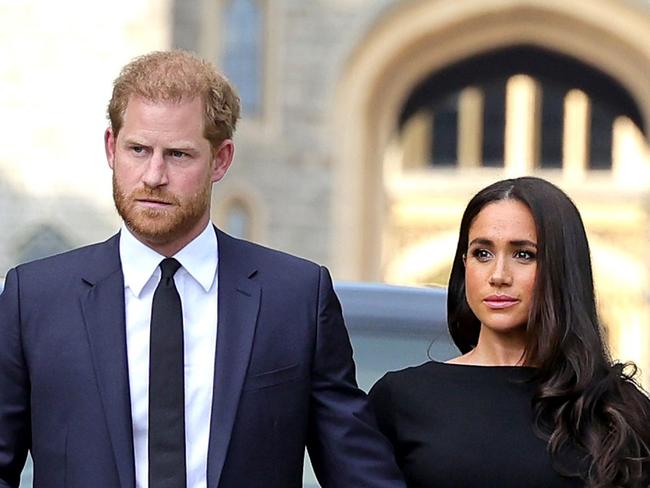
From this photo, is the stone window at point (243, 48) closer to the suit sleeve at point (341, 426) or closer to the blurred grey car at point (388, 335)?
the blurred grey car at point (388, 335)

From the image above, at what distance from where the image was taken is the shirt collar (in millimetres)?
3385

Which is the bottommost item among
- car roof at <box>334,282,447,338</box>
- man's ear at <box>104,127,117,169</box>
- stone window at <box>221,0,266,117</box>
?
car roof at <box>334,282,447,338</box>

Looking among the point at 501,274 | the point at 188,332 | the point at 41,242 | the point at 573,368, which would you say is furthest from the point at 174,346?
the point at 41,242

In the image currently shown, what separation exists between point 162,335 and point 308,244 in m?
13.4

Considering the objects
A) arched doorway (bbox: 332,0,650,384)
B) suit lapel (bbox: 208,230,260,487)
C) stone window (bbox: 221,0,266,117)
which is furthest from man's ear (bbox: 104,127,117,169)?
stone window (bbox: 221,0,266,117)

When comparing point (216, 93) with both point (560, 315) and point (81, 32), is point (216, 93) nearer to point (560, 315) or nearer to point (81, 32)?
point (560, 315)

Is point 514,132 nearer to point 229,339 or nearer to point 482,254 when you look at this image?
point 482,254

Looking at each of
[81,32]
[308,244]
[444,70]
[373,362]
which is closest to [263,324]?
[373,362]

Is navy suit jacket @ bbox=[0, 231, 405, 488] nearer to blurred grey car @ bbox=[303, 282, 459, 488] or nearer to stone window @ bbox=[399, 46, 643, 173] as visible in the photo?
blurred grey car @ bbox=[303, 282, 459, 488]

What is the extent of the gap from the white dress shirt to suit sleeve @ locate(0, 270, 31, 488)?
21 cm

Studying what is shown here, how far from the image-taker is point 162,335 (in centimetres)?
332

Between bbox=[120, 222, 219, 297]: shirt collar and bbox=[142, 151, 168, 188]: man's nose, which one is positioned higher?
bbox=[142, 151, 168, 188]: man's nose

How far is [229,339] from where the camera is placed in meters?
3.37

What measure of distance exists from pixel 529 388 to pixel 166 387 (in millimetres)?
768
